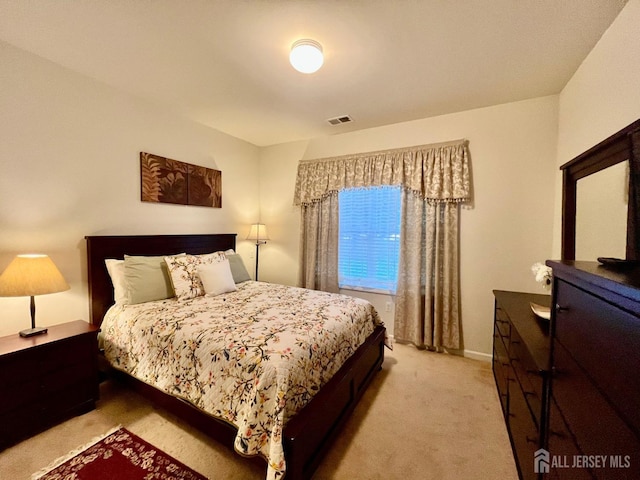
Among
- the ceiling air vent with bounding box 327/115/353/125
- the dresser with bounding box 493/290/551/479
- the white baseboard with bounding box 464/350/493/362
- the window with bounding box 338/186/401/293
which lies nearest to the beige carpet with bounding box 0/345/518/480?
the dresser with bounding box 493/290/551/479

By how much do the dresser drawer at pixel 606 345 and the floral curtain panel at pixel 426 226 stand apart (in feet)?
6.59

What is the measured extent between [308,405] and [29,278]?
79.6 inches

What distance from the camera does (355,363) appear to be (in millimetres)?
2004

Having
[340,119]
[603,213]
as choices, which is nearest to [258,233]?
[340,119]

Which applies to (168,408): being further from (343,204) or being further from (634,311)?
(343,204)

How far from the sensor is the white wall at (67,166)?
198cm

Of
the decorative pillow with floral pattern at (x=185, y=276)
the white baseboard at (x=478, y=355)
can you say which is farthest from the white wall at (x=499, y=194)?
the decorative pillow with floral pattern at (x=185, y=276)

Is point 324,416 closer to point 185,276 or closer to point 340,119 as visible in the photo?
point 185,276

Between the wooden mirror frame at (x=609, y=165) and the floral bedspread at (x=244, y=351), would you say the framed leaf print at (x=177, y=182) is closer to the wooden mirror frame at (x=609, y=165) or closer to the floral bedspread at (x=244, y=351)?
the floral bedspread at (x=244, y=351)

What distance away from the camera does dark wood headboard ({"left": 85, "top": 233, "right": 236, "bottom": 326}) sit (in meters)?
2.38

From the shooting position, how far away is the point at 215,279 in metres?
2.66

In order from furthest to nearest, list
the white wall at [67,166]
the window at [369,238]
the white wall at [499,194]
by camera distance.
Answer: the window at [369,238] → the white wall at [499,194] → the white wall at [67,166]

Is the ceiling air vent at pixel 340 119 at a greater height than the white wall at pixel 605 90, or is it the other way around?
the ceiling air vent at pixel 340 119

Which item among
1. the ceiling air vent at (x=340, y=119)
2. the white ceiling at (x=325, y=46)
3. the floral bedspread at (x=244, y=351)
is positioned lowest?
the floral bedspread at (x=244, y=351)
